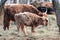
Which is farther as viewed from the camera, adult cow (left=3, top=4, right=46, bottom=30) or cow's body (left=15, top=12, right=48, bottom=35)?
adult cow (left=3, top=4, right=46, bottom=30)

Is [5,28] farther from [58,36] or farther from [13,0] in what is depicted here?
[13,0]

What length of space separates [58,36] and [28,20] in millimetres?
1334

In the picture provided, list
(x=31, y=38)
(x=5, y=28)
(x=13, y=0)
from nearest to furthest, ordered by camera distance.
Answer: (x=31, y=38) < (x=5, y=28) < (x=13, y=0)

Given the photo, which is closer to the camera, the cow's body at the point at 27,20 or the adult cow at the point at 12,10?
the cow's body at the point at 27,20

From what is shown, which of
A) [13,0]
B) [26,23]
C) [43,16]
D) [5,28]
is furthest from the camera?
[13,0]

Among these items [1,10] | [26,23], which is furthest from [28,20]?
[1,10]

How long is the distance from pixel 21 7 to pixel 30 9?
1.79ft

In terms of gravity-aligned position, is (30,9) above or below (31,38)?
above

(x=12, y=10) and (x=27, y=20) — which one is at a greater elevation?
(x=12, y=10)

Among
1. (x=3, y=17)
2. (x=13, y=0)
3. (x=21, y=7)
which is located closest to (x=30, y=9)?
(x=21, y=7)

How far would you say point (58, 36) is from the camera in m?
8.27

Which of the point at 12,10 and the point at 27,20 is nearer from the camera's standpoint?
the point at 27,20

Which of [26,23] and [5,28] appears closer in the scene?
[26,23]

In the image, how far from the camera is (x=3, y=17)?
10781mm
